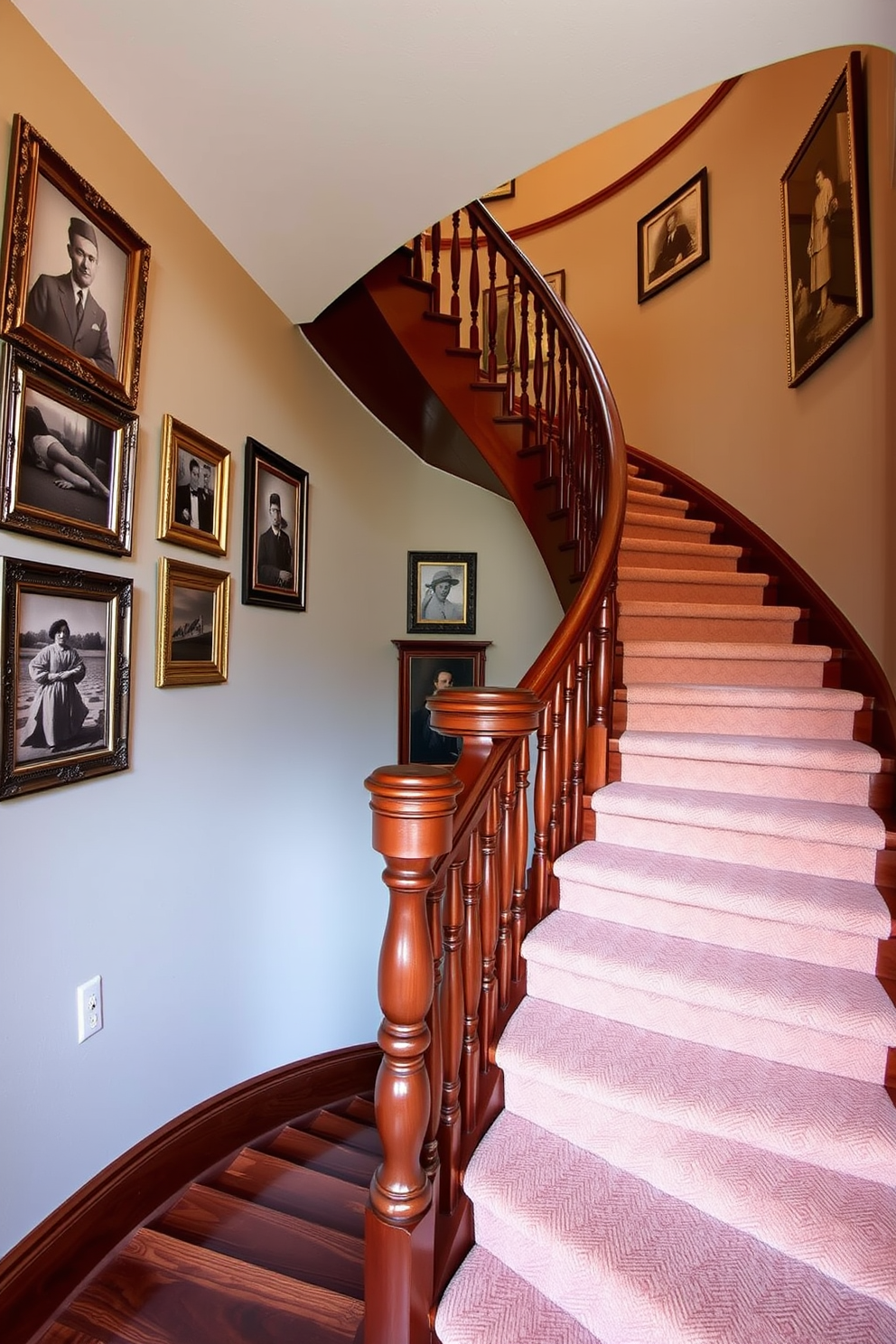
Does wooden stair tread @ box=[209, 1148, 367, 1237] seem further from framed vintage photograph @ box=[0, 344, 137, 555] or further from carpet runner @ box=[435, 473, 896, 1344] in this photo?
framed vintage photograph @ box=[0, 344, 137, 555]

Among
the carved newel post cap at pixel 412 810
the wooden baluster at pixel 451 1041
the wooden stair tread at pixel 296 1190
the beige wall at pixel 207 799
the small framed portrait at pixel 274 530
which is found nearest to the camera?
the carved newel post cap at pixel 412 810

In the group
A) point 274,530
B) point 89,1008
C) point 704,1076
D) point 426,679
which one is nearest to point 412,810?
point 704,1076

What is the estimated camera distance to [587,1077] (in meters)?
1.22

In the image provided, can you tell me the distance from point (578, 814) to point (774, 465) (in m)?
2.11

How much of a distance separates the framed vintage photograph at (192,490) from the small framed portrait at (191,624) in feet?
0.28

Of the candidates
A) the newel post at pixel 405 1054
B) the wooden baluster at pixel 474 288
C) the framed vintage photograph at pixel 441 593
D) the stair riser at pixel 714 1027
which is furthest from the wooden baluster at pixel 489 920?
the wooden baluster at pixel 474 288

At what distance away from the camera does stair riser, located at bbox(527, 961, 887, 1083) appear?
123 centimetres

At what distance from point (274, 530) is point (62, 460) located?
38.1 inches

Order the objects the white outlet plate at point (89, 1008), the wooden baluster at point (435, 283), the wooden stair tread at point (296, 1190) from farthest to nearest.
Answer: the wooden baluster at point (435, 283), the wooden stair tread at point (296, 1190), the white outlet plate at point (89, 1008)

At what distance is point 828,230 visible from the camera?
8.04 ft

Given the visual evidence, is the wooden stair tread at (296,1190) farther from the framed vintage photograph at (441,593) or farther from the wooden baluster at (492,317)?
the wooden baluster at (492,317)

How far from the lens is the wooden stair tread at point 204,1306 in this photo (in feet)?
4.09

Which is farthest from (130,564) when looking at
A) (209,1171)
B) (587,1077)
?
(209,1171)

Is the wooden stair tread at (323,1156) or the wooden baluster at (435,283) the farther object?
the wooden baluster at (435,283)
